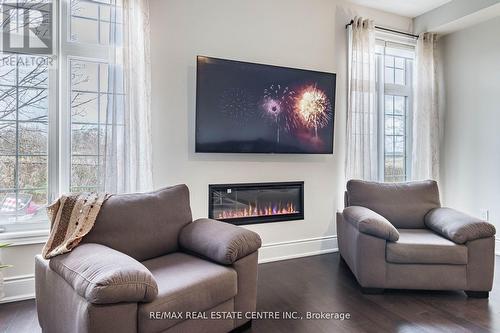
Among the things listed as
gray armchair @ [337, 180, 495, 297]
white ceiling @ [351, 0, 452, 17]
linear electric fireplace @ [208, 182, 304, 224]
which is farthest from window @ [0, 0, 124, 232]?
white ceiling @ [351, 0, 452, 17]

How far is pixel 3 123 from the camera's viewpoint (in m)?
2.45

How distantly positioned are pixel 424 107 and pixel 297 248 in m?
2.38

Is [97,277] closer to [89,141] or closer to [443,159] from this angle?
[89,141]

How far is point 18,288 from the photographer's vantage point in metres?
2.42

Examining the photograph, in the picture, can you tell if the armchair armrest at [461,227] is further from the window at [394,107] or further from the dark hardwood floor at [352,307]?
the window at [394,107]

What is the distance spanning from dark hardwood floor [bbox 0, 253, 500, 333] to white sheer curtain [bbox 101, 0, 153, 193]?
1076 millimetres

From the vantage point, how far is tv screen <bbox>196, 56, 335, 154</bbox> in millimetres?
2918

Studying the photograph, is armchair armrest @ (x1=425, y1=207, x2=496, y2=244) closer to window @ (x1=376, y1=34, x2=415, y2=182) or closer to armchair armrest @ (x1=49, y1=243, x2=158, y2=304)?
window @ (x1=376, y1=34, x2=415, y2=182)

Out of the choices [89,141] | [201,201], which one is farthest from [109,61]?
[201,201]

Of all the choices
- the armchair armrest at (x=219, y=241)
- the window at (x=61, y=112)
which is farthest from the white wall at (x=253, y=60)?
the armchair armrest at (x=219, y=241)

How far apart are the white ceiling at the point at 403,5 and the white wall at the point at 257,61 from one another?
0.26 feet

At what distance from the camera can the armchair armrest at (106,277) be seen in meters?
1.35

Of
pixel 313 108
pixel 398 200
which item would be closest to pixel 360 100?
pixel 313 108

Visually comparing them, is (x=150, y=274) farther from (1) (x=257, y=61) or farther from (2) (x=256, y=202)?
(1) (x=257, y=61)
